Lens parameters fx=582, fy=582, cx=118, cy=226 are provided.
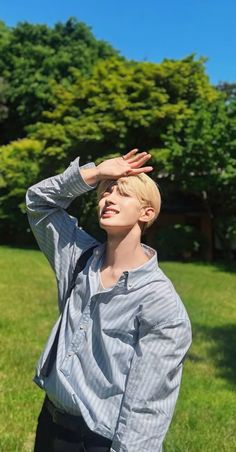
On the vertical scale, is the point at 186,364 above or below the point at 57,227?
below

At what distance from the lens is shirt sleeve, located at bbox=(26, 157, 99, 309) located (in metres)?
2.32

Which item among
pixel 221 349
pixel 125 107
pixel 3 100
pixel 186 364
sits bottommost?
pixel 221 349

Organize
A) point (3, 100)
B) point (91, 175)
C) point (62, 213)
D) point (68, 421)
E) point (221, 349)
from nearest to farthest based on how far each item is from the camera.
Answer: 1. point (68, 421)
2. point (91, 175)
3. point (62, 213)
4. point (221, 349)
5. point (3, 100)

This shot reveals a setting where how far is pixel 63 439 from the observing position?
7.02ft

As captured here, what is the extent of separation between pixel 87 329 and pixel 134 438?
15.9 inches

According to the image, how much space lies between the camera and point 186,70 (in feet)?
75.8

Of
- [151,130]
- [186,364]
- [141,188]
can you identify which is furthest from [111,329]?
[151,130]

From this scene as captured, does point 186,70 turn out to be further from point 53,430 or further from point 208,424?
point 53,430

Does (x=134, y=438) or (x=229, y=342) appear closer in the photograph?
(x=134, y=438)

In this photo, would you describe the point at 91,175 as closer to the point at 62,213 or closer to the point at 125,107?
the point at 62,213

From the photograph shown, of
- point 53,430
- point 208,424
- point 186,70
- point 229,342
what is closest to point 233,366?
point 229,342

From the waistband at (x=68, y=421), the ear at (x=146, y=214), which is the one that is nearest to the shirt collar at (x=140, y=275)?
the ear at (x=146, y=214)

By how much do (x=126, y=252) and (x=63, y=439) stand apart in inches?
28.5

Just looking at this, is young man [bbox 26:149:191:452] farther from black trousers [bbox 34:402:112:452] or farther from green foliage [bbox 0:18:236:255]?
green foliage [bbox 0:18:236:255]
